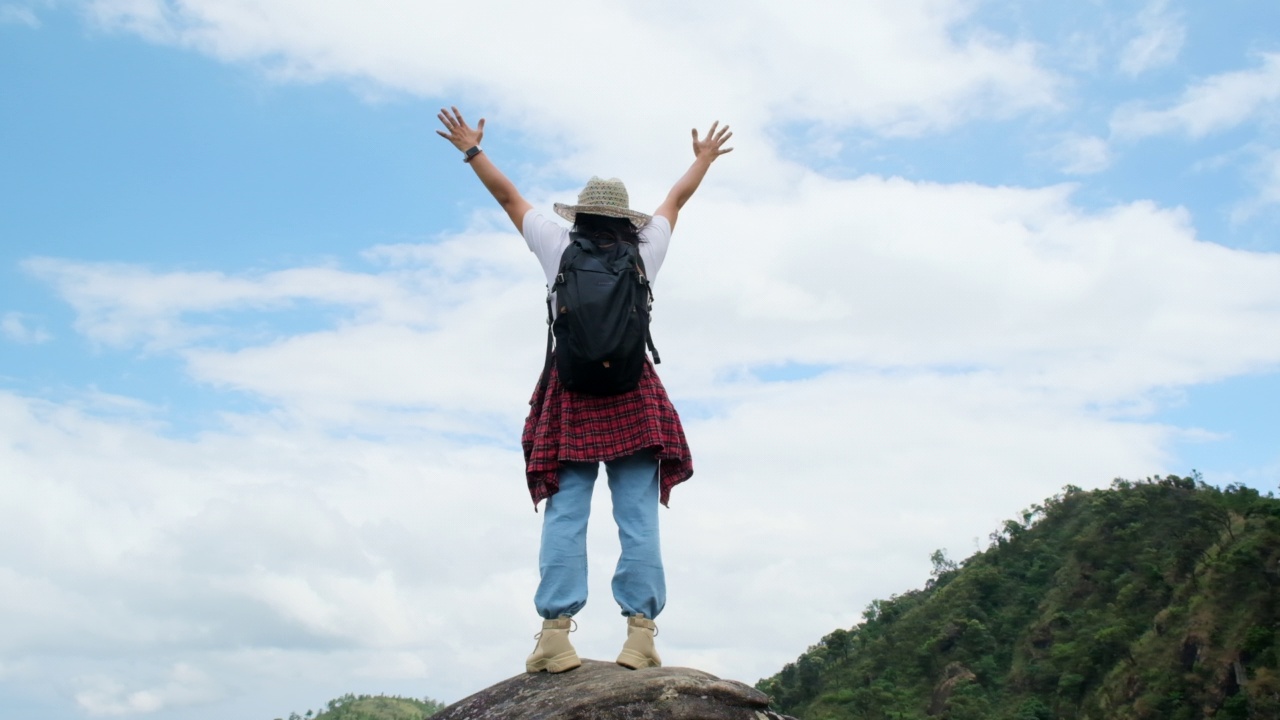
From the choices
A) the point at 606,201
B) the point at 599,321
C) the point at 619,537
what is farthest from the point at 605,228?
the point at 619,537

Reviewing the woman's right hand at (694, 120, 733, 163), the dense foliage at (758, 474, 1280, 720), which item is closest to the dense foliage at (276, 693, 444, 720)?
the dense foliage at (758, 474, 1280, 720)

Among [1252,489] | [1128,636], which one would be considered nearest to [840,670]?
[1128,636]

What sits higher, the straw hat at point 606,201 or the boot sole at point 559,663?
the straw hat at point 606,201

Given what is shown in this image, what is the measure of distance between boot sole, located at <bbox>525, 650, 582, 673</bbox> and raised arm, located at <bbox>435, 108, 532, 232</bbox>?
2605 mm

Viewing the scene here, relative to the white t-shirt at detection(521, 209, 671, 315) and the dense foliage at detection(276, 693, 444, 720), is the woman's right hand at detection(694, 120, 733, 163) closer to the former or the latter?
the white t-shirt at detection(521, 209, 671, 315)

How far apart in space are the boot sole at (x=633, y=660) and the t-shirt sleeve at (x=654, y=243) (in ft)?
7.23

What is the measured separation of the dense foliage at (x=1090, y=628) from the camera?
57.7 metres

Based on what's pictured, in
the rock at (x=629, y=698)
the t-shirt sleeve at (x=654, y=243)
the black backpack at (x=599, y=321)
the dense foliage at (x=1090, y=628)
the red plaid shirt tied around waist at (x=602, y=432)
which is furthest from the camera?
the dense foliage at (x=1090, y=628)

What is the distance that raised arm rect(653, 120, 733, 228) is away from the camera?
7.28 metres

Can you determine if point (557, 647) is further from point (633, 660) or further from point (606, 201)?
point (606, 201)

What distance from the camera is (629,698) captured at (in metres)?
5.61

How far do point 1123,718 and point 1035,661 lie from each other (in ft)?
67.3

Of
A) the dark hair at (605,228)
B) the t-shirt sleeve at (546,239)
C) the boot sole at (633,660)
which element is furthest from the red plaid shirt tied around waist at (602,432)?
the boot sole at (633,660)

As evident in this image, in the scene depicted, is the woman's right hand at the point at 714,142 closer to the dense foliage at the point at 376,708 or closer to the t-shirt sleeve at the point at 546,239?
the t-shirt sleeve at the point at 546,239
